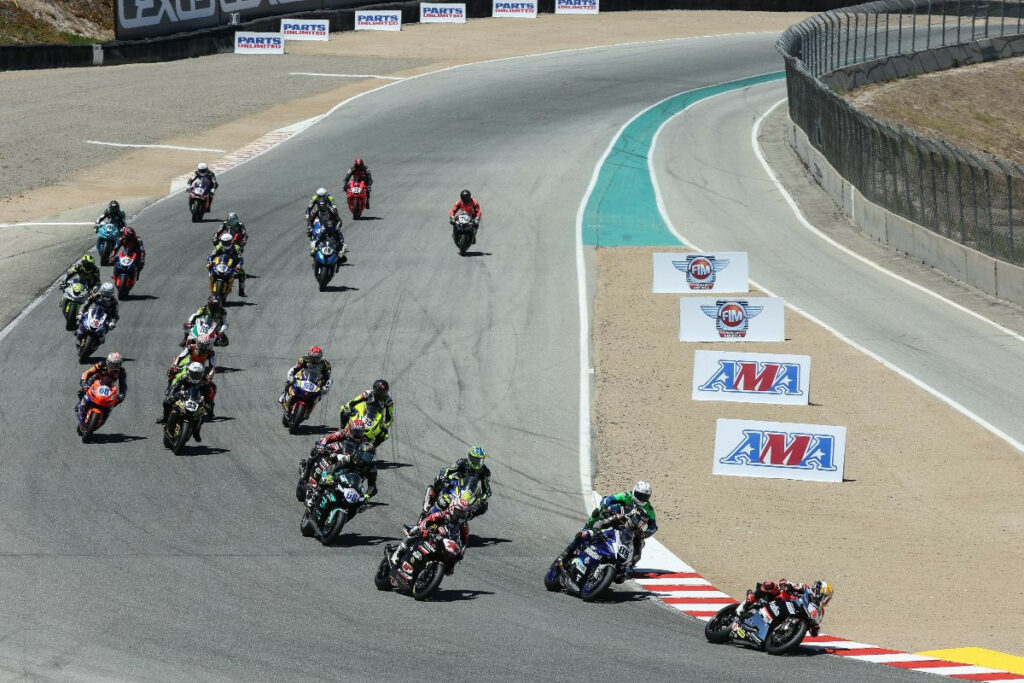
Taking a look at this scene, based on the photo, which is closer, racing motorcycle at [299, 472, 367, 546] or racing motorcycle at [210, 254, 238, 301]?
racing motorcycle at [299, 472, 367, 546]

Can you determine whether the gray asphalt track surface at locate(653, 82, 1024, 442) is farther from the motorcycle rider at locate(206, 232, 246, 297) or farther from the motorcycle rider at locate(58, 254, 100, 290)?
the motorcycle rider at locate(58, 254, 100, 290)

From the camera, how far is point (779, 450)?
22.1 metres

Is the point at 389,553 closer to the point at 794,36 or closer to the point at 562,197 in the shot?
the point at 562,197

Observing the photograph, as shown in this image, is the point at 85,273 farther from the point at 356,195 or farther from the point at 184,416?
the point at 356,195

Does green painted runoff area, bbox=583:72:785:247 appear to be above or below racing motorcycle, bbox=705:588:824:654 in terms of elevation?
above

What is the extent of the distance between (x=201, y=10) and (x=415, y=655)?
Result: 56.0 metres

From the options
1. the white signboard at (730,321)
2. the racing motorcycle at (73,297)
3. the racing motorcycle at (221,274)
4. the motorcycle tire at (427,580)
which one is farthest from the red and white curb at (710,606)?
the racing motorcycle at (221,274)

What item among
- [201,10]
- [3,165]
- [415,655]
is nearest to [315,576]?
[415,655]

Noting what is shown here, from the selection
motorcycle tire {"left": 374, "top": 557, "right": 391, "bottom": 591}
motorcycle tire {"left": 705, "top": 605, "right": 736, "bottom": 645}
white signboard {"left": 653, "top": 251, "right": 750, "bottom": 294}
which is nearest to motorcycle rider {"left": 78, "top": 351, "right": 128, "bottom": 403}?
motorcycle tire {"left": 374, "top": 557, "right": 391, "bottom": 591}

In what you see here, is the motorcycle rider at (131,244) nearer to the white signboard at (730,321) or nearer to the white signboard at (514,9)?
the white signboard at (730,321)

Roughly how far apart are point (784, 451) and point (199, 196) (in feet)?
71.3

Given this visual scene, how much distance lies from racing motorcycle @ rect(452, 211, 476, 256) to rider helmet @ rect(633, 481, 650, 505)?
64.5ft

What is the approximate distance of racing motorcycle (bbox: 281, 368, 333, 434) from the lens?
23.1 meters

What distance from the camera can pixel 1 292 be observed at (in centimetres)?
3266
